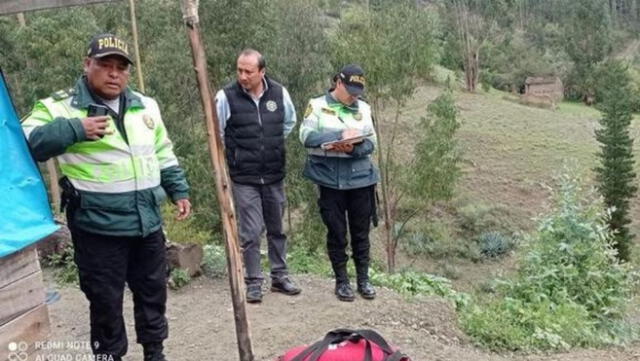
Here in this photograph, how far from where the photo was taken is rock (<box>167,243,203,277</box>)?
5.90m

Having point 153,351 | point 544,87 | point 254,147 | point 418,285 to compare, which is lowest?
point 544,87

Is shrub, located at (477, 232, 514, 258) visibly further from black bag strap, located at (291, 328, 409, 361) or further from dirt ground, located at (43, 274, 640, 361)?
black bag strap, located at (291, 328, 409, 361)

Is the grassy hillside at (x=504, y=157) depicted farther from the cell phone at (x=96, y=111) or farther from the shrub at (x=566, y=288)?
the cell phone at (x=96, y=111)

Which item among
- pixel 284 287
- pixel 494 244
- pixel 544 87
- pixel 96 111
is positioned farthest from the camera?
pixel 544 87

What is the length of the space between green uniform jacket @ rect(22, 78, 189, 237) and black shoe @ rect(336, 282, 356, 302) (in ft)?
7.04

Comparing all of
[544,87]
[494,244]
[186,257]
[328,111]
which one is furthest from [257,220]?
[544,87]

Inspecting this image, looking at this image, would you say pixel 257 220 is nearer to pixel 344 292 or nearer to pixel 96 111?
pixel 344 292

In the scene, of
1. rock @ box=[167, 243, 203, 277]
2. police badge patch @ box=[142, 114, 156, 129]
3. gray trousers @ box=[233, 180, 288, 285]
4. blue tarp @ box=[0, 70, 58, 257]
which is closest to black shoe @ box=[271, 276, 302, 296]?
gray trousers @ box=[233, 180, 288, 285]

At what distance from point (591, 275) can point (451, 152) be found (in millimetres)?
14659

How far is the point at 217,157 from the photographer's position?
3340 millimetres

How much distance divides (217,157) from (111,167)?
0.50 meters

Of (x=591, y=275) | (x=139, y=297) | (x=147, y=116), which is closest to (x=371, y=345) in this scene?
(x=139, y=297)

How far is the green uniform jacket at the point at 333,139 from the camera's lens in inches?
190

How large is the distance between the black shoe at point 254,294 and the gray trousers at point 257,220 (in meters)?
0.04
